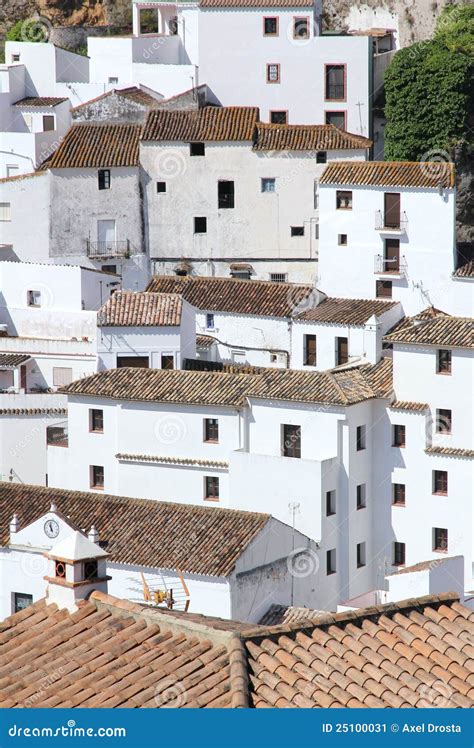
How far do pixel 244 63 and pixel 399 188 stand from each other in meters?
11.4

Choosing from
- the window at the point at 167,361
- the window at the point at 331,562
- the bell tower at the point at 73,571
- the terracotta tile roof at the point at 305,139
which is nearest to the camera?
the bell tower at the point at 73,571

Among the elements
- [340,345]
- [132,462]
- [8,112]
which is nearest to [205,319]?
[340,345]

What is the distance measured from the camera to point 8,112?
222ft

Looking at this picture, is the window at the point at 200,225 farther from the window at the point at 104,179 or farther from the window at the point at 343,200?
the window at the point at 343,200

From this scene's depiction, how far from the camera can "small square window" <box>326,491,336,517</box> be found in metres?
47.7

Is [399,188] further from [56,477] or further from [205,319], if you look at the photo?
[56,477]

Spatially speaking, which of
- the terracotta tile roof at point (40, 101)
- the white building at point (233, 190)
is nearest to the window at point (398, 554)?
the white building at point (233, 190)

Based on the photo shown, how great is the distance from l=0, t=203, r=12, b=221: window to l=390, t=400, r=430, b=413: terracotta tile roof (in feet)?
64.5

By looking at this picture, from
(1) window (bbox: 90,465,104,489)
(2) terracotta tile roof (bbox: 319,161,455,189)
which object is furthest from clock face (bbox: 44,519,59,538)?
(2) terracotta tile roof (bbox: 319,161,455,189)

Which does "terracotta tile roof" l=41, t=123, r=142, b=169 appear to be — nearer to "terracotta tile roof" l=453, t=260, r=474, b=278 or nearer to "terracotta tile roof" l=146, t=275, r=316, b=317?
"terracotta tile roof" l=146, t=275, r=316, b=317

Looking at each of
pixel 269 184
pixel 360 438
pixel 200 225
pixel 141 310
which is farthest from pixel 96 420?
pixel 269 184

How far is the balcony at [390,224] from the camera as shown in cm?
5656

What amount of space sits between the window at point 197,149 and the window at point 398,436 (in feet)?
55.0

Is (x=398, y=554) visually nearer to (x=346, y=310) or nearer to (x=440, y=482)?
(x=440, y=482)
